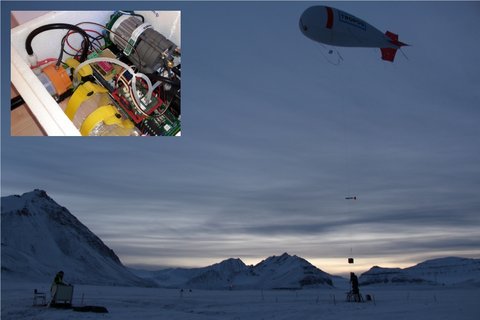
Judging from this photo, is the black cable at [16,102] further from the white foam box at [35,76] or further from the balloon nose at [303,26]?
the balloon nose at [303,26]

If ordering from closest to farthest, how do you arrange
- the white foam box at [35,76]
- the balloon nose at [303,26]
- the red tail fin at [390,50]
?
the white foam box at [35,76], the balloon nose at [303,26], the red tail fin at [390,50]

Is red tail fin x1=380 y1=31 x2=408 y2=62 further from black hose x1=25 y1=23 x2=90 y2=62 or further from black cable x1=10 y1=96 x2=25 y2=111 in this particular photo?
black cable x1=10 y1=96 x2=25 y2=111

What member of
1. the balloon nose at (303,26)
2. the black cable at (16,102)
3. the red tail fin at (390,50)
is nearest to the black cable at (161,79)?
the black cable at (16,102)

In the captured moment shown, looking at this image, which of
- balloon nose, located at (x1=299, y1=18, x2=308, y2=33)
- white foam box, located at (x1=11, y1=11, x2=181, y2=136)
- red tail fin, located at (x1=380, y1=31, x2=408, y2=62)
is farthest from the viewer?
red tail fin, located at (x1=380, y1=31, x2=408, y2=62)

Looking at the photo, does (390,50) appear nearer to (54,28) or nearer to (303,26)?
(303,26)

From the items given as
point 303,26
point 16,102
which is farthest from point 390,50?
point 16,102

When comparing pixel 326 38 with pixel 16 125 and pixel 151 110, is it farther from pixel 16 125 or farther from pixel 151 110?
pixel 16 125

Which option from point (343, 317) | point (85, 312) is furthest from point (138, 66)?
point (343, 317)

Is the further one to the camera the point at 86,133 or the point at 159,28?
the point at 159,28

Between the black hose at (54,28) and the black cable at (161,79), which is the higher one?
the black hose at (54,28)

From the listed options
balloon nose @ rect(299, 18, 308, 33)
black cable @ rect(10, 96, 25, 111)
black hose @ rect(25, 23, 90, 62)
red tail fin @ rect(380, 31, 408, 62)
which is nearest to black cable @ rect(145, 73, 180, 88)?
black hose @ rect(25, 23, 90, 62)

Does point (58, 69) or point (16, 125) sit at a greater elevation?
point (58, 69)
